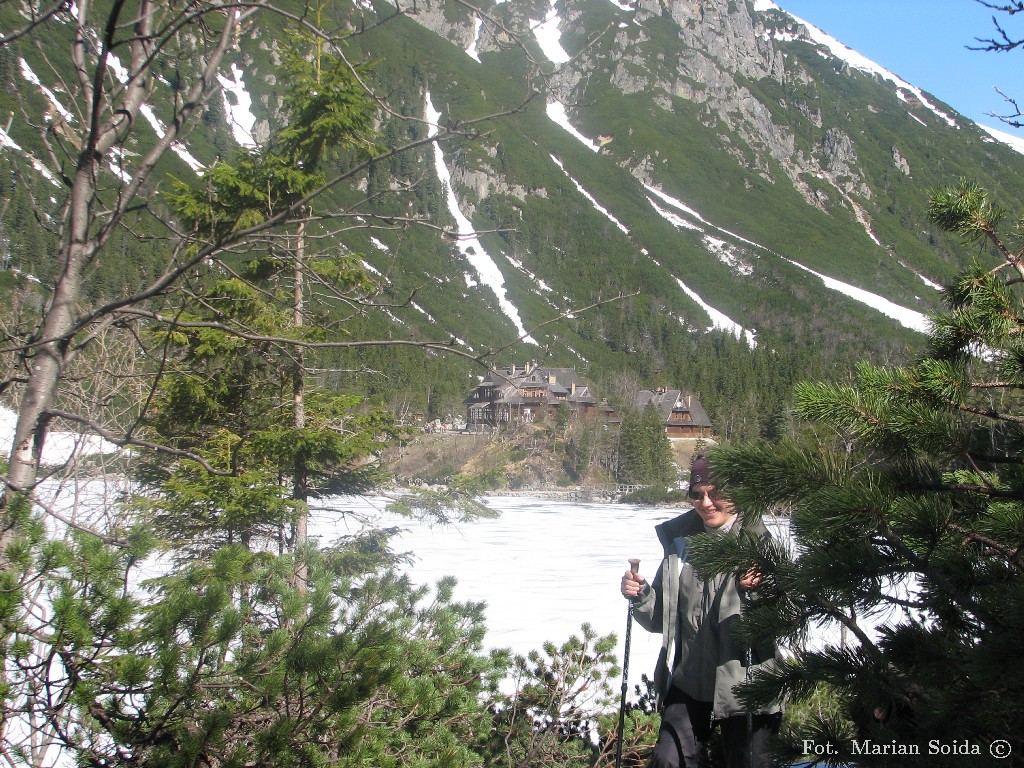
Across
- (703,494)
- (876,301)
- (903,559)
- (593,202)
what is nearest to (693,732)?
(703,494)

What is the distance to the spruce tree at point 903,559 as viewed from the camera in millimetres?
1423

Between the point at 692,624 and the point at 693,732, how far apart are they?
13.7 inches

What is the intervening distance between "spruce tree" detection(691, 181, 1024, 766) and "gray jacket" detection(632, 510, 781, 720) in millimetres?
555

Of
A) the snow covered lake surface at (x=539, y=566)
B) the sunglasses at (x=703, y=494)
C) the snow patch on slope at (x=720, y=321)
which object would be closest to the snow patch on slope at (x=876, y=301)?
the snow patch on slope at (x=720, y=321)

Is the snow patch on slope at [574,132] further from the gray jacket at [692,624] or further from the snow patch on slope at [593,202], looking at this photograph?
the gray jacket at [692,624]

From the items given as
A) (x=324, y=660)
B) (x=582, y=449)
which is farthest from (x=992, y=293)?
(x=582, y=449)

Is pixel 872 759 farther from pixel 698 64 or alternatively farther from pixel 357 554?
pixel 698 64

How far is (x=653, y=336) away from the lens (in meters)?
104

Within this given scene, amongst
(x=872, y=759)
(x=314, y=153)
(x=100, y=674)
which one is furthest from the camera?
(x=314, y=153)

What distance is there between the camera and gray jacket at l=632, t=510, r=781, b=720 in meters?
2.36

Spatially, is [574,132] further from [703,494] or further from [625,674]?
[703,494]

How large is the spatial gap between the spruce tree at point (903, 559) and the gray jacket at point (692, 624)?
21.8 inches

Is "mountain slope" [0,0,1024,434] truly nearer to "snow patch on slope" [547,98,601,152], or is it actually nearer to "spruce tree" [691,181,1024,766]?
"snow patch on slope" [547,98,601,152]

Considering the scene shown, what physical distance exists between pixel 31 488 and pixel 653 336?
343 feet
